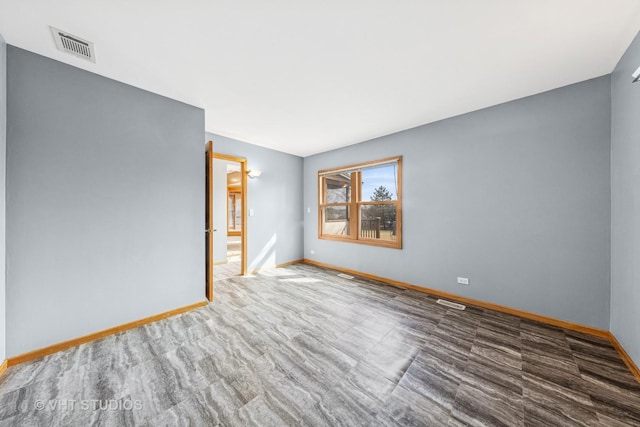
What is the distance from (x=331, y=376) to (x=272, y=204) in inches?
143

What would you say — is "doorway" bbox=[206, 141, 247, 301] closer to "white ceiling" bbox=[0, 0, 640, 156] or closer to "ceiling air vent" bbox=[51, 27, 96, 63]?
"white ceiling" bbox=[0, 0, 640, 156]

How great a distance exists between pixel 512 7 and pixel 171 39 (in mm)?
2517

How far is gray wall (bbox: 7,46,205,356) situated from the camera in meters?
1.88

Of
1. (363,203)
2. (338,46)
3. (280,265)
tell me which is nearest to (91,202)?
(338,46)

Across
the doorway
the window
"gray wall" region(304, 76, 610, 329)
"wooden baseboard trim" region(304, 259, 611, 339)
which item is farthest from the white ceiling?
"wooden baseboard trim" region(304, 259, 611, 339)

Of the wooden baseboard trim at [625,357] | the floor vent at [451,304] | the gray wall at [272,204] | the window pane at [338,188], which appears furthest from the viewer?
the window pane at [338,188]

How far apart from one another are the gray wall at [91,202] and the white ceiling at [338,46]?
10.9 inches

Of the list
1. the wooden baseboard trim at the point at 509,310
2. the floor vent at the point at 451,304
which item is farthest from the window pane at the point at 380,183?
the floor vent at the point at 451,304

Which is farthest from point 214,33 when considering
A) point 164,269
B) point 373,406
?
point 373,406

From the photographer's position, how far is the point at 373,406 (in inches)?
56.1

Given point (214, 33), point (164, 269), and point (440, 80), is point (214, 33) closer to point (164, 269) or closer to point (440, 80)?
point (440, 80)

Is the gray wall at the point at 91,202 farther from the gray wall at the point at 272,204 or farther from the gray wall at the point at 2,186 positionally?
the gray wall at the point at 272,204

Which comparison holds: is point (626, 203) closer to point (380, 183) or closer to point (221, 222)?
point (380, 183)

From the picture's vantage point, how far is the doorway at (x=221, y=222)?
10.0 feet
